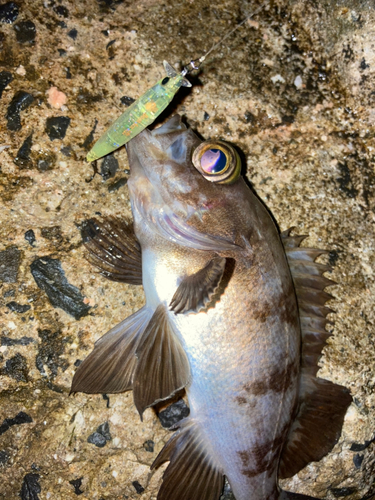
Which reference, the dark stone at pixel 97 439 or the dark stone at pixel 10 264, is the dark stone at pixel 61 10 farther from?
the dark stone at pixel 97 439

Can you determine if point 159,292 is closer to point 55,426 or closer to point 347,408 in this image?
point 55,426

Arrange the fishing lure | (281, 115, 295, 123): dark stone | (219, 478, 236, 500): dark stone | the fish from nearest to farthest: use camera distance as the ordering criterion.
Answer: the fish < the fishing lure < (219, 478, 236, 500): dark stone < (281, 115, 295, 123): dark stone

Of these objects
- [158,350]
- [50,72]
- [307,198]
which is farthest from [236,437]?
[50,72]

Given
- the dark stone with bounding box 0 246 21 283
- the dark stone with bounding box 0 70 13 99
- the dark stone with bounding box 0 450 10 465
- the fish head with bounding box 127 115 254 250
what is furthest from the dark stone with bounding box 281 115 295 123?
the dark stone with bounding box 0 450 10 465

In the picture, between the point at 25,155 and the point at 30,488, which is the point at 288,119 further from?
the point at 30,488

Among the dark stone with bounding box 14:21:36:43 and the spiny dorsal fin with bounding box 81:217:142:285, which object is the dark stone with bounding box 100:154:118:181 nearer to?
the spiny dorsal fin with bounding box 81:217:142:285

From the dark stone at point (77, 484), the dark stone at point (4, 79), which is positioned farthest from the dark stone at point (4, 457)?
the dark stone at point (4, 79)
